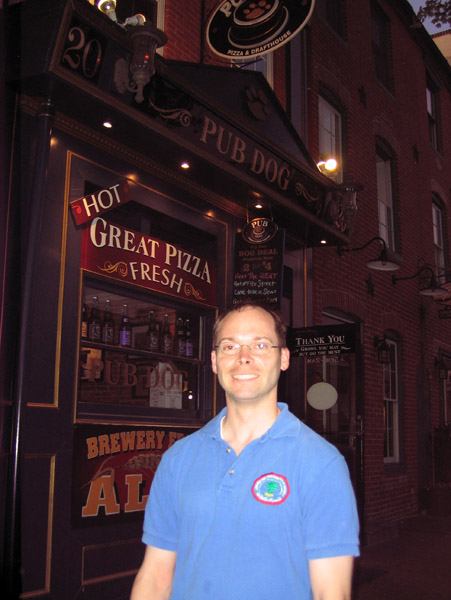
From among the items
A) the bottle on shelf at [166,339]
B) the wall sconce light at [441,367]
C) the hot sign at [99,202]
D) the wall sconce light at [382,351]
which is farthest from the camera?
the wall sconce light at [441,367]

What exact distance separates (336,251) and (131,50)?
5.28 m

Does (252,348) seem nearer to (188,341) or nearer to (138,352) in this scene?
(138,352)

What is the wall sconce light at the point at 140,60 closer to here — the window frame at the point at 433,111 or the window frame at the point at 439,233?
the window frame at the point at 439,233

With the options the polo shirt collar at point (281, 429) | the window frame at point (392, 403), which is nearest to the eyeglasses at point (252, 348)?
the polo shirt collar at point (281, 429)

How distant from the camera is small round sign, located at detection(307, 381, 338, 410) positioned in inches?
325

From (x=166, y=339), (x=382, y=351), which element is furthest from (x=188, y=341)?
(x=382, y=351)

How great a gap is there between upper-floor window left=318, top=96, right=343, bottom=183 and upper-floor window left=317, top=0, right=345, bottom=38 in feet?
5.01

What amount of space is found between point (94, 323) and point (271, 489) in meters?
4.38

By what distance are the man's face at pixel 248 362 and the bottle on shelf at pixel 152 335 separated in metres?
4.33

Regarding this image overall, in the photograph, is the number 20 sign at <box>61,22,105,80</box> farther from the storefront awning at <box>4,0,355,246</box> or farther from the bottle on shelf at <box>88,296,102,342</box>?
the bottle on shelf at <box>88,296,102,342</box>

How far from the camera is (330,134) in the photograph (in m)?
10.6

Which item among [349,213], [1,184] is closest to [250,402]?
[1,184]

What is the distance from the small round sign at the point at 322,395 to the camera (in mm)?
8266

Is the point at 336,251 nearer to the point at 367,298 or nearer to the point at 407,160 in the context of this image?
the point at 367,298
